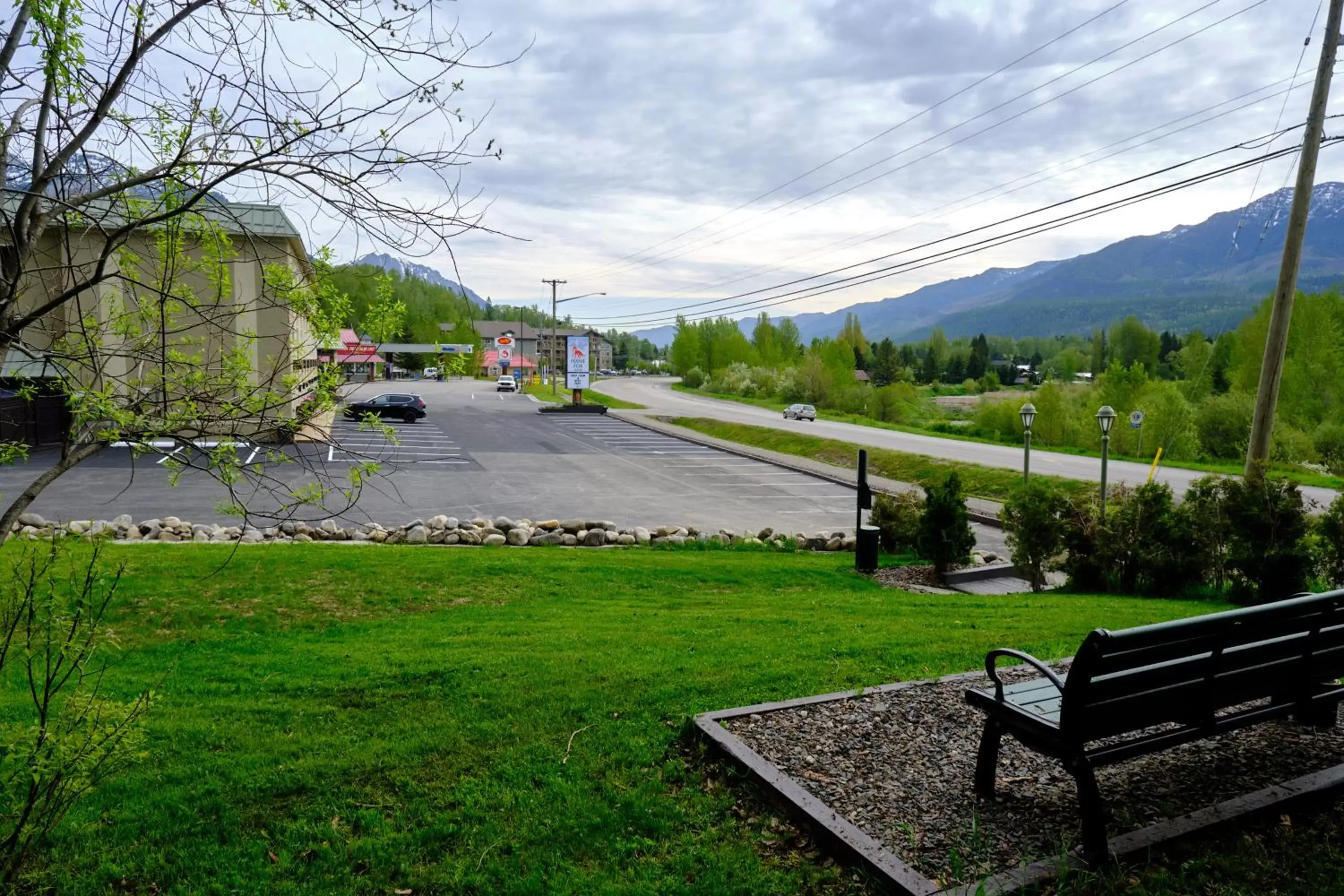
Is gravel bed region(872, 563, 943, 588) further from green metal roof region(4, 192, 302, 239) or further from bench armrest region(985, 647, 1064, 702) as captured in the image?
green metal roof region(4, 192, 302, 239)

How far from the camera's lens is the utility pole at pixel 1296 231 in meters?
13.4

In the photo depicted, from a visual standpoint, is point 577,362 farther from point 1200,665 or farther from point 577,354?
point 1200,665

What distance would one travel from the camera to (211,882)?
127 inches

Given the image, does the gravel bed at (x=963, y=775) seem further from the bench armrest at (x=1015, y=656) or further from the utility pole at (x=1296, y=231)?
the utility pole at (x=1296, y=231)

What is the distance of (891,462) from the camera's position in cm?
2877

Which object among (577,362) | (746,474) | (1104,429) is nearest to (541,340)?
(577,362)

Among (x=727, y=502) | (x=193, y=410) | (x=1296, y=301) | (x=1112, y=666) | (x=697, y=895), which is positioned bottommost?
(x=727, y=502)

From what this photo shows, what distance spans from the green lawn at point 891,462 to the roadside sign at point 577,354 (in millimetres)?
13159

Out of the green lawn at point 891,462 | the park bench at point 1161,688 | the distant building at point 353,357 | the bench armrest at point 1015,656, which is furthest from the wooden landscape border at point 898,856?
the green lawn at point 891,462

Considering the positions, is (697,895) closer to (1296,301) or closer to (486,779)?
(486,779)

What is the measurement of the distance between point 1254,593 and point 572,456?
22.0 meters

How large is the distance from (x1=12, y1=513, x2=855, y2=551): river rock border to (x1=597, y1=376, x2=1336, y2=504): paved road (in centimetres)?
718

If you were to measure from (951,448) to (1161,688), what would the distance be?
103ft

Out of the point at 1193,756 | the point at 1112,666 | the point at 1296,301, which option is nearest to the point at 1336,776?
the point at 1193,756
